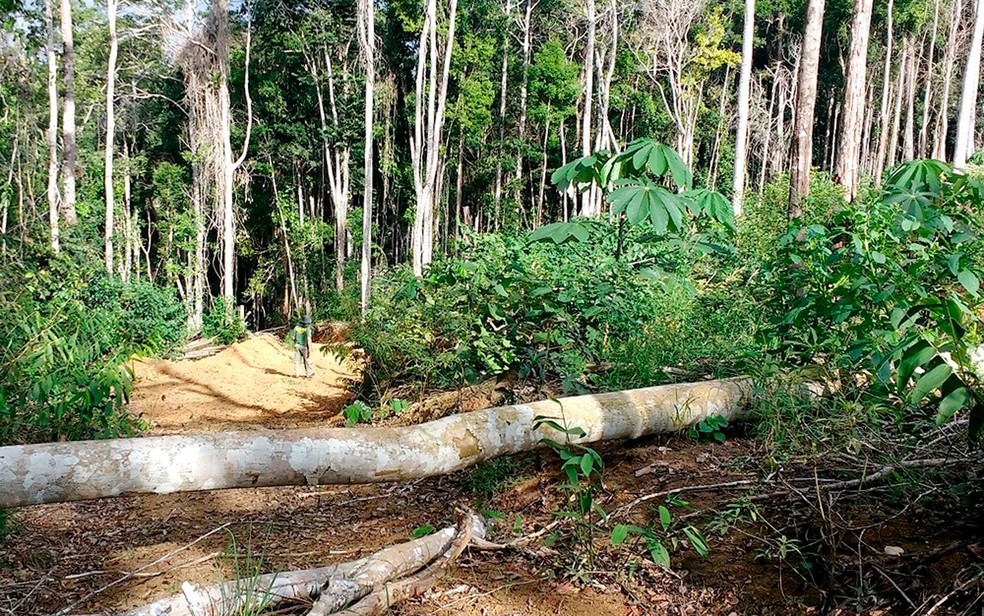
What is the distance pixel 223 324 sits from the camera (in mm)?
A: 18094

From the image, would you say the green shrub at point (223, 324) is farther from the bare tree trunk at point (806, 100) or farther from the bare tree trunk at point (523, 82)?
the bare tree trunk at point (806, 100)

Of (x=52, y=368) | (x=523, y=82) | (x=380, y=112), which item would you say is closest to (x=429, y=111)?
(x=380, y=112)

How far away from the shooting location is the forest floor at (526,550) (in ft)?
6.91

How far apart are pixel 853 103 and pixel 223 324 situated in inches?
624

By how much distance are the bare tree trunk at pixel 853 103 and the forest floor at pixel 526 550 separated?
428 cm

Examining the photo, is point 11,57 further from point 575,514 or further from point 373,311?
point 575,514

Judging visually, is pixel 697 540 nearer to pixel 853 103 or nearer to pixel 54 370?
pixel 54 370

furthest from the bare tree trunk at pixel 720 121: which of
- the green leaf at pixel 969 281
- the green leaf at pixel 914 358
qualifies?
the green leaf at pixel 914 358

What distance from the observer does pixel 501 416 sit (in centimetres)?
271

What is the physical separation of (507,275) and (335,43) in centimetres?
2090

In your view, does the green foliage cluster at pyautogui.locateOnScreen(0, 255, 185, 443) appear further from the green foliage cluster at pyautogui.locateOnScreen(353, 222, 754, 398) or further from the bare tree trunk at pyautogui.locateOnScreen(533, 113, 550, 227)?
the bare tree trunk at pyautogui.locateOnScreen(533, 113, 550, 227)

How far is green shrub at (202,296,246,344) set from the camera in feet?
57.8

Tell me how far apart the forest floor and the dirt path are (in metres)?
1.76

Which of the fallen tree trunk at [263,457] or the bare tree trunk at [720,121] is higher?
the bare tree trunk at [720,121]
